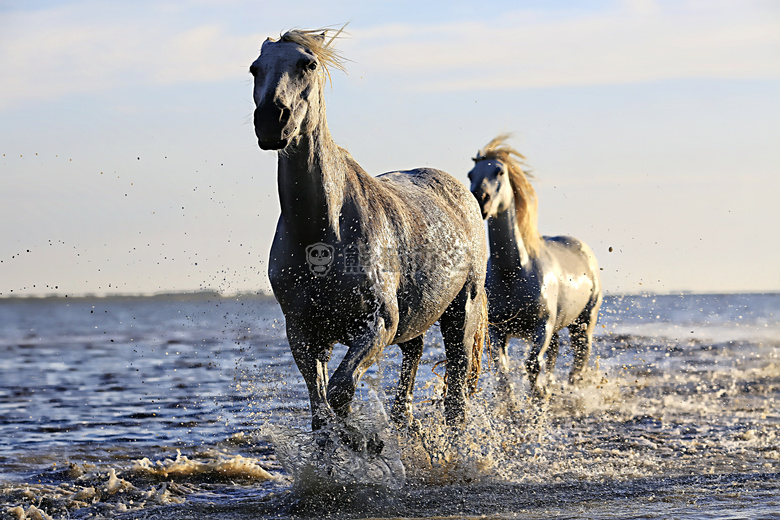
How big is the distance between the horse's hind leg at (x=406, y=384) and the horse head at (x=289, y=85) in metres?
2.22

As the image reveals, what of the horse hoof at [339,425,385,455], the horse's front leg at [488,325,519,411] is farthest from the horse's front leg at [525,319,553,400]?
the horse hoof at [339,425,385,455]

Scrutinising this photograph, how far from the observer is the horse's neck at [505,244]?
26.5 feet

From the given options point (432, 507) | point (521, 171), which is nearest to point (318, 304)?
point (432, 507)

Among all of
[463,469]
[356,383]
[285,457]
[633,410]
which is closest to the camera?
[356,383]

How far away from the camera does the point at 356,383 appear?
3988 mm

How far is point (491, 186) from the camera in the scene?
7.82m

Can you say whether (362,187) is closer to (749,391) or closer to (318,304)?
(318,304)

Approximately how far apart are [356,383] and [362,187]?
1.12 metres

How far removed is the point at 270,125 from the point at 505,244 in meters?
4.81

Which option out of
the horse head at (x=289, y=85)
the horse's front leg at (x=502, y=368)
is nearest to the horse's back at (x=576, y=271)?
the horse's front leg at (x=502, y=368)

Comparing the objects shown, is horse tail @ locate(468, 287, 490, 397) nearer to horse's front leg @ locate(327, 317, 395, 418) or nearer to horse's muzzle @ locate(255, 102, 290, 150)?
horse's front leg @ locate(327, 317, 395, 418)

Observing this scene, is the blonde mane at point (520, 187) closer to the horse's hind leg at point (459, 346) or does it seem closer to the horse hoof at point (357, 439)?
the horse's hind leg at point (459, 346)

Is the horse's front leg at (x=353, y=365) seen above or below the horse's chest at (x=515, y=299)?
above

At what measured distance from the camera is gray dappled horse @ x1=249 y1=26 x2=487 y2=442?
381 cm
